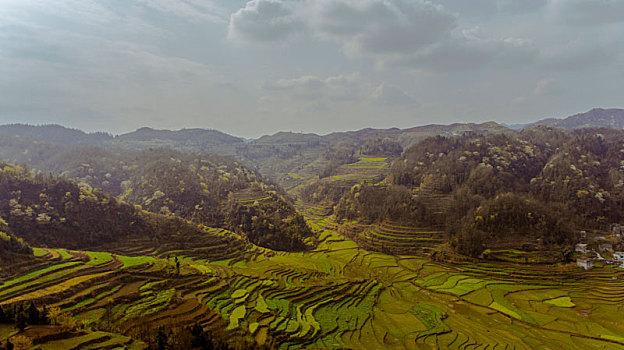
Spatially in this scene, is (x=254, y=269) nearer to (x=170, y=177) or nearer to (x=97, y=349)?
(x=97, y=349)

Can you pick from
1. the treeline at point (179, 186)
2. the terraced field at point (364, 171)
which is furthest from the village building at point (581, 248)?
the terraced field at point (364, 171)

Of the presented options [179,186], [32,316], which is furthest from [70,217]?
[179,186]

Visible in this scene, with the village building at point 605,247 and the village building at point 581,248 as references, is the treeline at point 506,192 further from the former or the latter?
the village building at point 605,247

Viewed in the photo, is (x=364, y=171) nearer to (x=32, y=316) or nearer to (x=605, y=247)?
(x=605, y=247)

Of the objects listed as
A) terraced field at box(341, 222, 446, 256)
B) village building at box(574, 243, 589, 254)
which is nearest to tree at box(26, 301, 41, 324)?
terraced field at box(341, 222, 446, 256)

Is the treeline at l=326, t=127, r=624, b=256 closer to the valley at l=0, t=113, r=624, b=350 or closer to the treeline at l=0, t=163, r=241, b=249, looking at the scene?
the valley at l=0, t=113, r=624, b=350
